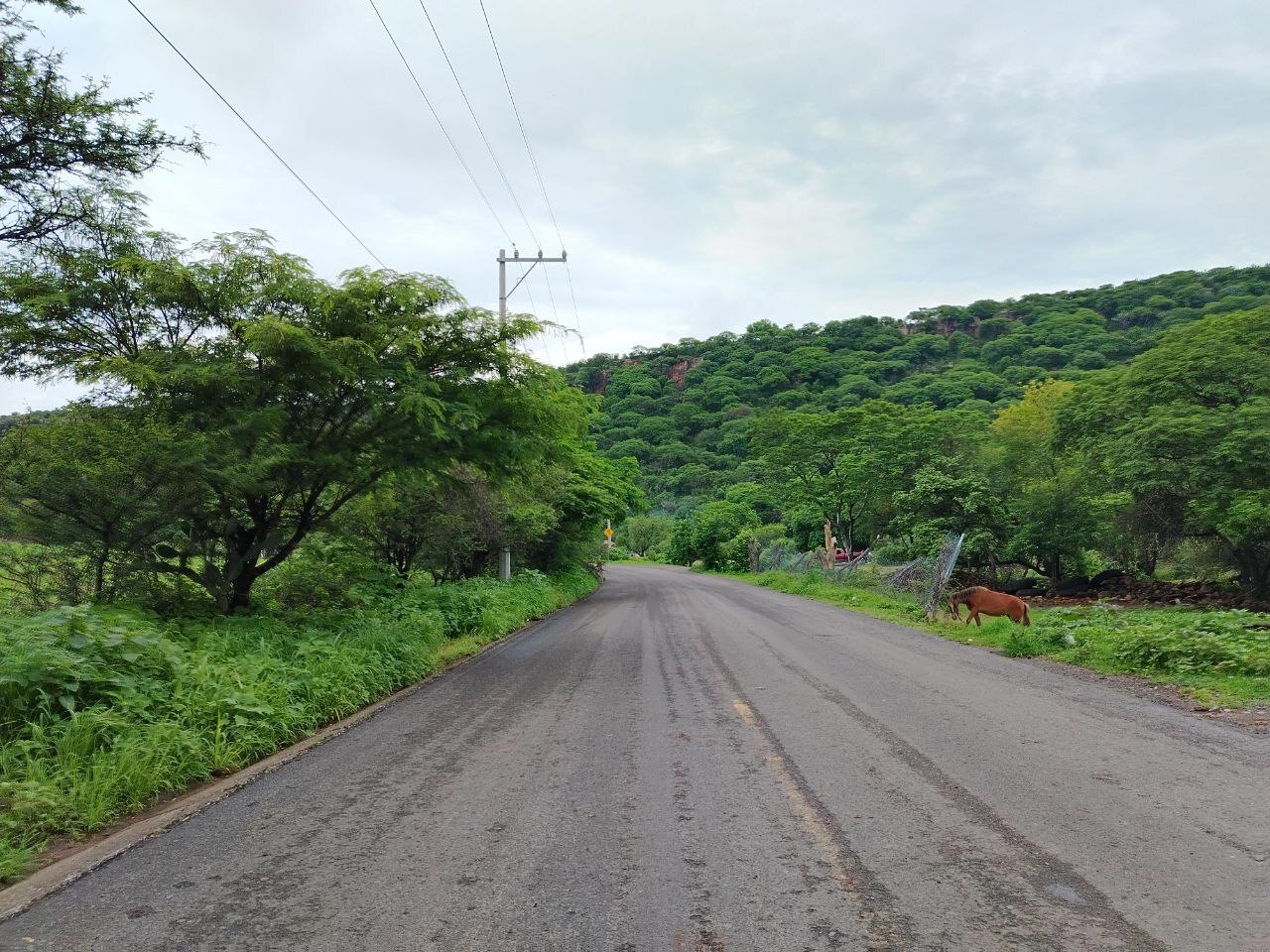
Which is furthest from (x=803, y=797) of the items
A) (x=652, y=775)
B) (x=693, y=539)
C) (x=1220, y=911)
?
(x=693, y=539)

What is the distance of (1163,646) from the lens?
934 centimetres

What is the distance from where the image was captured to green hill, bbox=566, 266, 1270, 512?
215 feet

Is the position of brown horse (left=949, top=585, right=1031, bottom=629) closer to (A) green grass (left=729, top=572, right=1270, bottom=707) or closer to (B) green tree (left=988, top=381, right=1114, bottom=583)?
(A) green grass (left=729, top=572, right=1270, bottom=707)

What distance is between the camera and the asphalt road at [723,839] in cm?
312

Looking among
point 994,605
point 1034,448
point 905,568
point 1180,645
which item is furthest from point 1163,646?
point 1034,448

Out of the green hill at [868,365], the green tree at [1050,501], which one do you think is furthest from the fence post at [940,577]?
the green hill at [868,365]

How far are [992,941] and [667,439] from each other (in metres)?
78.6

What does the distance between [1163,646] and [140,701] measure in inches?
429

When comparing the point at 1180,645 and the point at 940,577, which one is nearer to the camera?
the point at 1180,645

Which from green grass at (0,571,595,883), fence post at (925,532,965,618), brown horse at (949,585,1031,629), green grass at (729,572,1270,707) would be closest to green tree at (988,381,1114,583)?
fence post at (925,532,965,618)

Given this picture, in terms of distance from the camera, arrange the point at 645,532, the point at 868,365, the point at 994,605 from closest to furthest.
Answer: the point at 994,605 < the point at 868,365 < the point at 645,532

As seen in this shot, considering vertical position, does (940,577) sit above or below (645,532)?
above

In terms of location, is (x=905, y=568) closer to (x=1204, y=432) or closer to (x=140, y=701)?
(x=1204, y=432)

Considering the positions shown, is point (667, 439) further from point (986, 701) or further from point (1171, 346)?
point (986, 701)
